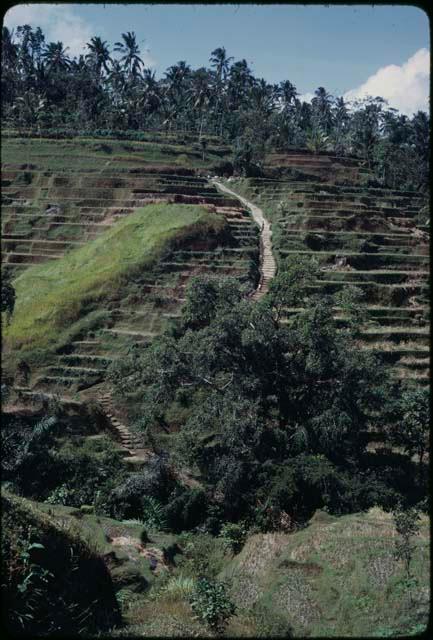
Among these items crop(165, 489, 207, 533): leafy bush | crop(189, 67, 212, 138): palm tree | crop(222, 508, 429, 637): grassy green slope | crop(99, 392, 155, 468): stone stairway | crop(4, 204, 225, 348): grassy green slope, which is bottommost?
crop(165, 489, 207, 533): leafy bush

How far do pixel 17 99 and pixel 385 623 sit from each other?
43.6 meters

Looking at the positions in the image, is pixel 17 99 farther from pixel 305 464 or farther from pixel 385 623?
pixel 385 623

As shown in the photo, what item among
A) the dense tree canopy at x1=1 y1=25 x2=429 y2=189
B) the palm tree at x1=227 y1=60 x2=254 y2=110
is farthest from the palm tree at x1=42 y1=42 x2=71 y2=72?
the palm tree at x1=227 y1=60 x2=254 y2=110

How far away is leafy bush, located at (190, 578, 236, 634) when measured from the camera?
911 cm

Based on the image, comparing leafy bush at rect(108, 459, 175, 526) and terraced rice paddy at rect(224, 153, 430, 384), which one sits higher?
terraced rice paddy at rect(224, 153, 430, 384)

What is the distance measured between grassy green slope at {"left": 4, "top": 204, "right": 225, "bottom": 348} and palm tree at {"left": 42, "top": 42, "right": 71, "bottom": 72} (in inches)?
1147

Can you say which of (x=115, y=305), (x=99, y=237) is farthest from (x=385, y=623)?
(x=99, y=237)

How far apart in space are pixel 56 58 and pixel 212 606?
54588mm

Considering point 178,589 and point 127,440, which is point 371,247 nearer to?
point 127,440

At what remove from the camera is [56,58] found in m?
55.3

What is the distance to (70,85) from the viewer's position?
5700cm

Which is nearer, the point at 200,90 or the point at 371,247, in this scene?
the point at 371,247

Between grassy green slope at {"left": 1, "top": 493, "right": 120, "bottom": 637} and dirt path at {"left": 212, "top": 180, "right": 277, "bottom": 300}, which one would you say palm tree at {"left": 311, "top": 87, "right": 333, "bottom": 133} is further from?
grassy green slope at {"left": 1, "top": 493, "right": 120, "bottom": 637}

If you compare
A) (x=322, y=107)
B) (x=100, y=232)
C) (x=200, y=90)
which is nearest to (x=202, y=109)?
(x=200, y=90)
